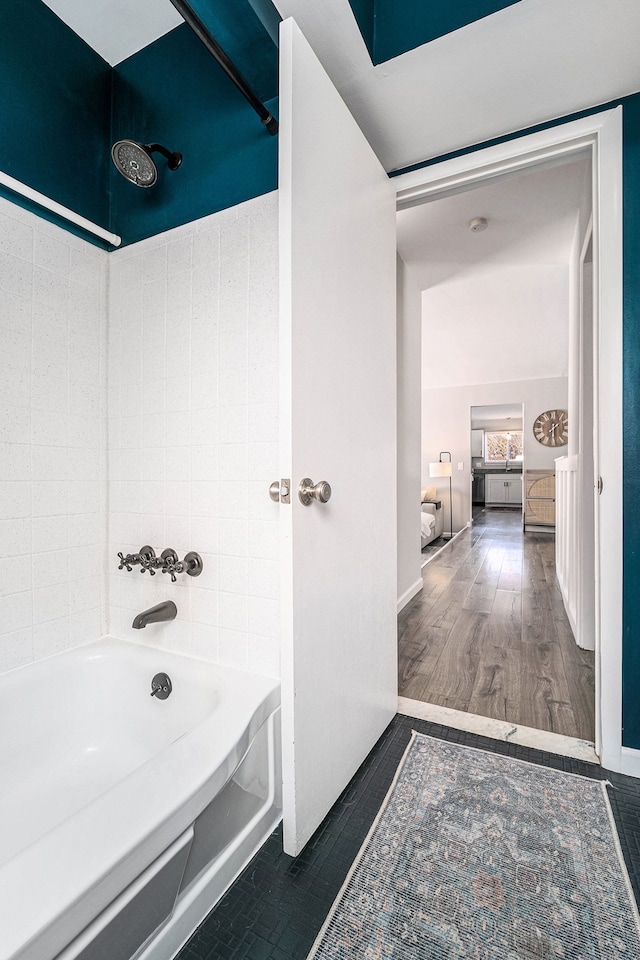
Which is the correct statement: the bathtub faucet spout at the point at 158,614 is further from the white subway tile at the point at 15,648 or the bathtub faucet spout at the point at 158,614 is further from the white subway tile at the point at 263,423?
the white subway tile at the point at 263,423

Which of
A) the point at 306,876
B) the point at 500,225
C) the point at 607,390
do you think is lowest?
the point at 306,876

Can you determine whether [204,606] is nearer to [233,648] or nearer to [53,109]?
[233,648]

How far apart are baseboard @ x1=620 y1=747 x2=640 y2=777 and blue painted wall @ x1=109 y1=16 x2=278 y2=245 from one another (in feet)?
7.22

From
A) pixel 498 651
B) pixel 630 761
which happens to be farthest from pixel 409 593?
pixel 630 761

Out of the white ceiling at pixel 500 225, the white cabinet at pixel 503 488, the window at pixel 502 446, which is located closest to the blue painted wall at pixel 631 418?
the white ceiling at pixel 500 225

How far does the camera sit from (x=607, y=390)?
4.73 feet

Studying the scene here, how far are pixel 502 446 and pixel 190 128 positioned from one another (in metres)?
11.8

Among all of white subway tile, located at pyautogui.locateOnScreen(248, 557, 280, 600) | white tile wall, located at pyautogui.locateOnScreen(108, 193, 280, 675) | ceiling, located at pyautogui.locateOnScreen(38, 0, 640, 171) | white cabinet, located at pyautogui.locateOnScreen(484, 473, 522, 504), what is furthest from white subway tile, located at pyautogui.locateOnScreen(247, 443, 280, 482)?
white cabinet, located at pyautogui.locateOnScreen(484, 473, 522, 504)

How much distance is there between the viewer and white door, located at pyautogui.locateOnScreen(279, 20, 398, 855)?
41.8 inches

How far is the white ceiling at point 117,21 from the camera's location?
1502 millimetres

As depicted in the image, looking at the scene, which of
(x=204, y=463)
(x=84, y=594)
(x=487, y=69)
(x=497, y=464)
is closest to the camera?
(x=487, y=69)

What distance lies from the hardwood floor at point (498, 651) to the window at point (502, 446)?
820cm

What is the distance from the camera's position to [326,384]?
1208 millimetres

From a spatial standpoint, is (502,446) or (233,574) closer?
(233,574)
